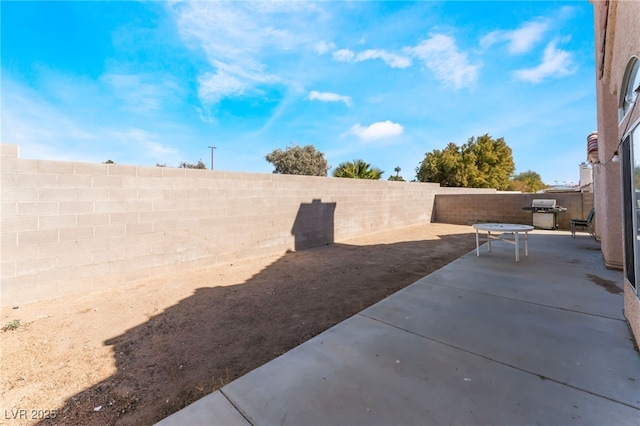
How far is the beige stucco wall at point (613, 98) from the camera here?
74.5 inches

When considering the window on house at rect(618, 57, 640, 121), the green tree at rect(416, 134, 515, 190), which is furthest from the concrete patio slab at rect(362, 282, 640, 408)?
the green tree at rect(416, 134, 515, 190)

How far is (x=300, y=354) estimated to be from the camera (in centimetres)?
203

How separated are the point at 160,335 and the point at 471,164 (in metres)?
26.2

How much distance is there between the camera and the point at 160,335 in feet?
9.14

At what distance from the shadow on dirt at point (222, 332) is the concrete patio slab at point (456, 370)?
1.71ft

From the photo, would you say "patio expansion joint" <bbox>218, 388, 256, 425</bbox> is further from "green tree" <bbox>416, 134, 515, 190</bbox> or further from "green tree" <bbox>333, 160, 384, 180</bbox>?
"green tree" <bbox>416, 134, 515, 190</bbox>

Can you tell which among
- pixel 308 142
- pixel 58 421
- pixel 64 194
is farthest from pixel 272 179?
pixel 308 142

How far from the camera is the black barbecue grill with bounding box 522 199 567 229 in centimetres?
948

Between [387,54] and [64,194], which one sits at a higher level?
[387,54]

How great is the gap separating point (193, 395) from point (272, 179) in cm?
536

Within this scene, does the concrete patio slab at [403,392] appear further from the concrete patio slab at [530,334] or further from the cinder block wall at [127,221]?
the cinder block wall at [127,221]

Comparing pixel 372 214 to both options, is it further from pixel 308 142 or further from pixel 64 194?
pixel 308 142

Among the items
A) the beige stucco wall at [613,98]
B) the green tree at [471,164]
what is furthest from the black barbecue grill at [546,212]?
the green tree at [471,164]

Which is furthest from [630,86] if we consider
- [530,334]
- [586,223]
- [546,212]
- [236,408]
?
[546,212]
